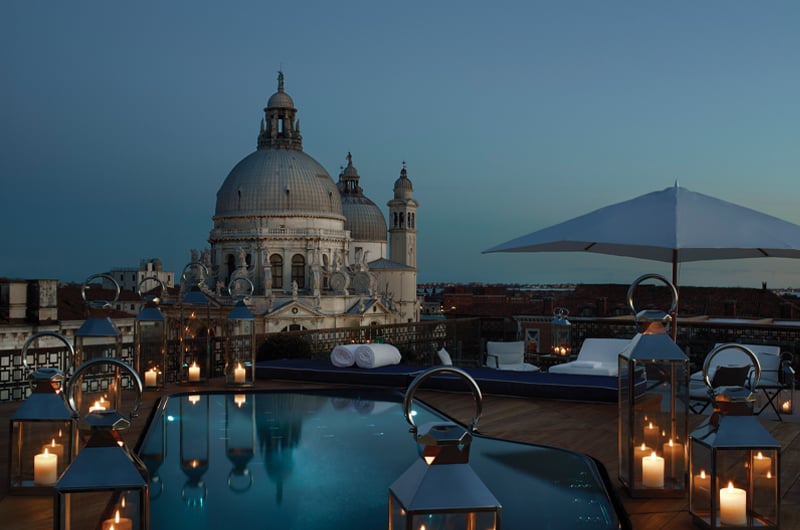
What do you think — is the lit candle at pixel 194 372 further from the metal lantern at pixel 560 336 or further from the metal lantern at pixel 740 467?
the metal lantern at pixel 740 467

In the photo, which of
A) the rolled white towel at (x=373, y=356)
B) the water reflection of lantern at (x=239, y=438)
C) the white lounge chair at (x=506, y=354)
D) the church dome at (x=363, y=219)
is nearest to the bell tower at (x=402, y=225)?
the church dome at (x=363, y=219)

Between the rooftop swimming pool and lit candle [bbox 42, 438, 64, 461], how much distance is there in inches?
18.5

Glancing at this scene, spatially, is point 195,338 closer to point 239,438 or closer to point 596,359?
point 239,438

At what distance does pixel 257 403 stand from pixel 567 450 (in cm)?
317

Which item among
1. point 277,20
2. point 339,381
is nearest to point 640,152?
point 277,20

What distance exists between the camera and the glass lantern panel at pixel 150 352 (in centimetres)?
770

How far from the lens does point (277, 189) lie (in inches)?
1868

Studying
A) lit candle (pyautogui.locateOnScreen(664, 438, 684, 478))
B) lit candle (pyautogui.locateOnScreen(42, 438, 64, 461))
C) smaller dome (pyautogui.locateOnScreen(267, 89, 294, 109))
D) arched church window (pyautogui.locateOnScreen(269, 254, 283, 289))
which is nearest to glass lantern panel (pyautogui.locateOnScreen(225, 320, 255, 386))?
lit candle (pyautogui.locateOnScreen(42, 438, 64, 461))

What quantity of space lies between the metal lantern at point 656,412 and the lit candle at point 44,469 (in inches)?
115

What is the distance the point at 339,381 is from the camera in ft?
26.9

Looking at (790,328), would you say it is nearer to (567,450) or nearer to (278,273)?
(567,450)

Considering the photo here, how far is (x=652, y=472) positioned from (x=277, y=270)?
4459 cm

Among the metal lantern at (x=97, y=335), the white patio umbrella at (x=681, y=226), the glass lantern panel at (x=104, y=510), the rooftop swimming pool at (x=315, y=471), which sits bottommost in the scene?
the rooftop swimming pool at (x=315, y=471)

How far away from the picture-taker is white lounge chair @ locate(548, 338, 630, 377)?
28.5 ft
